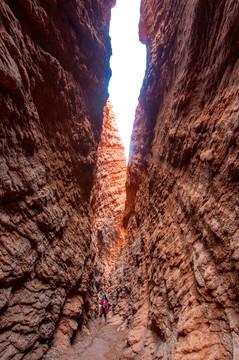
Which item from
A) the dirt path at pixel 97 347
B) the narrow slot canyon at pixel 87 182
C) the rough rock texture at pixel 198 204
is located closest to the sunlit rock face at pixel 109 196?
the dirt path at pixel 97 347

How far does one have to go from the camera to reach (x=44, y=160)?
5.45 meters

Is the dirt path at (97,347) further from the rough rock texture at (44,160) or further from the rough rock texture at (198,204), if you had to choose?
the rough rock texture at (198,204)

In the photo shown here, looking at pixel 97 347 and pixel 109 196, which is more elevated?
pixel 109 196

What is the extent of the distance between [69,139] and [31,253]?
3.63 metres

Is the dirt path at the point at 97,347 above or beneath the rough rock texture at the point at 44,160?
beneath

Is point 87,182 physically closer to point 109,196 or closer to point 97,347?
point 97,347

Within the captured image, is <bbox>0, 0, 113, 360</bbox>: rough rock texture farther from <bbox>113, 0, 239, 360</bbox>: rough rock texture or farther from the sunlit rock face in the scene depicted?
the sunlit rock face

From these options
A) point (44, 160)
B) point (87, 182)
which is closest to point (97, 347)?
point (87, 182)

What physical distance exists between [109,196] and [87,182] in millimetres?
13255

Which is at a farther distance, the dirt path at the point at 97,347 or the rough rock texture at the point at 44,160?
the dirt path at the point at 97,347

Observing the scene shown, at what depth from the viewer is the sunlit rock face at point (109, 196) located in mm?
19047

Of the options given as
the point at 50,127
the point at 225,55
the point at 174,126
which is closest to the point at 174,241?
the point at 174,126

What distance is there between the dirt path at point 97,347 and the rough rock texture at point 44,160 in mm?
526

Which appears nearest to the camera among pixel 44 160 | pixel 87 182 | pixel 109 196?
pixel 44 160
